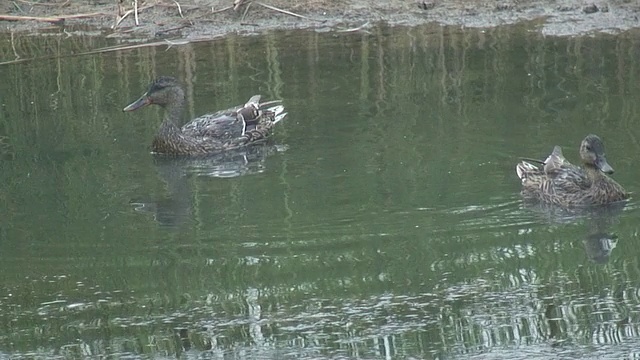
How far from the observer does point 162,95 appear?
13.8 metres

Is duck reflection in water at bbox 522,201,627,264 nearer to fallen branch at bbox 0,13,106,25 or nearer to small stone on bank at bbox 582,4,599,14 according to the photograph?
small stone on bank at bbox 582,4,599,14

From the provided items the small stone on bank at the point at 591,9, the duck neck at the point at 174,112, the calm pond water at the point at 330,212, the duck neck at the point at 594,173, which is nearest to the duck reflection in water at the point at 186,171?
the calm pond water at the point at 330,212

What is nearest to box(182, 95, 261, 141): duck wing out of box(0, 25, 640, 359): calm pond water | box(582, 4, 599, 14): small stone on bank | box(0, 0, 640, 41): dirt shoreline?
box(0, 25, 640, 359): calm pond water

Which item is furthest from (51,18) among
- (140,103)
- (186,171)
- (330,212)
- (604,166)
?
(604,166)

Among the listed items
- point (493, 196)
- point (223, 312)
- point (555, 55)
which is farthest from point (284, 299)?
point (555, 55)

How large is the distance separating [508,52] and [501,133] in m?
3.34

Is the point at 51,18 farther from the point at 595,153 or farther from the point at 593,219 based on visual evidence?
the point at 593,219

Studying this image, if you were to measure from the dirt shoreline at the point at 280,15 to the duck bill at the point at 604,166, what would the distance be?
6.12 m

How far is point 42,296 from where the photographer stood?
30.1 feet

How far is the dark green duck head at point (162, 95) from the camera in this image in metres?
13.8

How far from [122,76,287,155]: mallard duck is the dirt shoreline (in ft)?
12.5

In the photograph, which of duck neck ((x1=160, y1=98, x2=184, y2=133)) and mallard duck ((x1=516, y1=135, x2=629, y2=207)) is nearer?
mallard duck ((x1=516, y1=135, x2=629, y2=207))

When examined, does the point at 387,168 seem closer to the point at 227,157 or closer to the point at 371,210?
the point at 371,210

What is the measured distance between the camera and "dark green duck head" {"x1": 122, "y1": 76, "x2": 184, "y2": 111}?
13750mm
